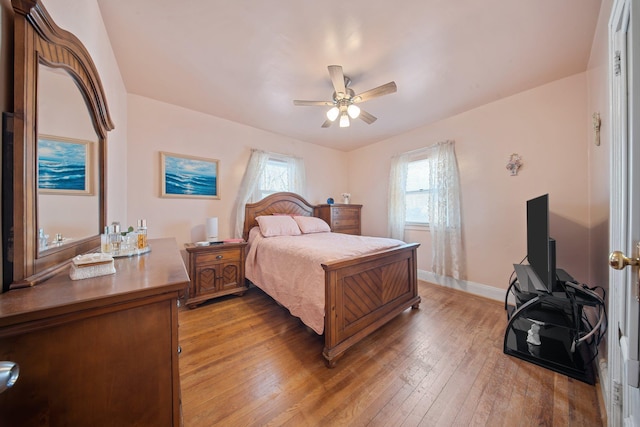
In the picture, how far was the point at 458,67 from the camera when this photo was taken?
2051 millimetres

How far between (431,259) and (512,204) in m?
1.29

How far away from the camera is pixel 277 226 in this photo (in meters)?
3.08

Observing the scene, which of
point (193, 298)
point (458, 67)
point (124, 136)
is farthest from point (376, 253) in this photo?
point (124, 136)

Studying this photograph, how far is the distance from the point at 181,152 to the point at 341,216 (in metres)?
2.77

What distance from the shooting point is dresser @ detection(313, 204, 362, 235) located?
3.97m

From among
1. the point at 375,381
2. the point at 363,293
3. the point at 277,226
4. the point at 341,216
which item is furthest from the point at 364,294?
the point at 341,216

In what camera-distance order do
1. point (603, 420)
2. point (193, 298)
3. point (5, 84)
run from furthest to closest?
point (193, 298) → point (603, 420) → point (5, 84)

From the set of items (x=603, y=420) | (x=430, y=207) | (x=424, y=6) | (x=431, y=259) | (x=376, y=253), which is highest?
(x=424, y=6)

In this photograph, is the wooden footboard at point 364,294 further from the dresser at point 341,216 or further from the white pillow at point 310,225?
the dresser at point 341,216

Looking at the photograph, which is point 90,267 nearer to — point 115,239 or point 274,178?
point 115,239

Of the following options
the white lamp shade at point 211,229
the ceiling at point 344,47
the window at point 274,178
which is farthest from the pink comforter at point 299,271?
the ceiling at point 344,47

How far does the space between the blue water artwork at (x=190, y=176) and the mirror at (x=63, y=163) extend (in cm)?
148

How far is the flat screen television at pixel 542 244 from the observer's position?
1.62m

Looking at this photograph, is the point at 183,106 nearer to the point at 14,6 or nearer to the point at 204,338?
the point at 14,6
